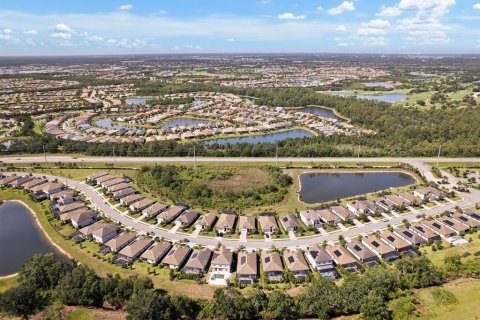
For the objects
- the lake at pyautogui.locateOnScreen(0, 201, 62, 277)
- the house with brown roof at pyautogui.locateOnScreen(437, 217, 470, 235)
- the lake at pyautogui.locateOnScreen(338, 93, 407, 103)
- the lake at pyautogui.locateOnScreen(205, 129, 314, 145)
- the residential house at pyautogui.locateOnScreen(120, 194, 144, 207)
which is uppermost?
the lake at pyautogui.locateOnScreen(338, 93, 407, 103)

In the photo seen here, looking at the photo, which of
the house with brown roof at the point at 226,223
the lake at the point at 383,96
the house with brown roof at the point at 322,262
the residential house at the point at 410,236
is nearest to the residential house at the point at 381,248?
the residential house at the point at 410,236

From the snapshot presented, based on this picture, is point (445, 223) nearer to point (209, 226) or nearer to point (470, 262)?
point (470, 262)

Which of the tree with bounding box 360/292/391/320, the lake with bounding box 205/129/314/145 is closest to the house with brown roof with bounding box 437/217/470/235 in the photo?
the tree with bounding box 360/292/391/320

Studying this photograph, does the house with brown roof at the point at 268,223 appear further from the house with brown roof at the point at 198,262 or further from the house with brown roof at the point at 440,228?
the house with brown roof at the point at 440,228

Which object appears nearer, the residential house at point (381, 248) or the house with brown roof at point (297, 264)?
the house with brown roof at point (297, 264)

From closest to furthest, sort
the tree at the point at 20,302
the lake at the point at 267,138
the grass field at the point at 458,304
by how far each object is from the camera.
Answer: the tree at the point at 20,302
the grass field at the point at 458,304
the lake at the point at 267,138

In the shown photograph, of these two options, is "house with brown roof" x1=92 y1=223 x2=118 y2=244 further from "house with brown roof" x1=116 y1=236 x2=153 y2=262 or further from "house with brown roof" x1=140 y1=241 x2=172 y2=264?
"house with brown roof" x1=140 y1=241 x2=172 y2=264

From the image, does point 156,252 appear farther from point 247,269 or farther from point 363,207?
point 363,207
